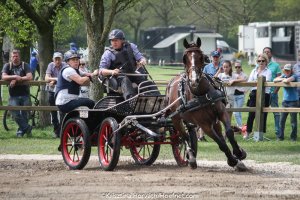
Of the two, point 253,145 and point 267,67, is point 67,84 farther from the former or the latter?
point 267,67

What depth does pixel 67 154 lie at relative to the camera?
14.2m

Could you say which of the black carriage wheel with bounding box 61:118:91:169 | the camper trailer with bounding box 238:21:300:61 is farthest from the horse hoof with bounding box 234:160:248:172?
the camper trailer with bounding box 238:21:300:61

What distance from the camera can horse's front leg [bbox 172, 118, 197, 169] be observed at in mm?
12742

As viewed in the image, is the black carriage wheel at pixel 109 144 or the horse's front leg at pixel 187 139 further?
the black carriage wheel at pixel 109 144

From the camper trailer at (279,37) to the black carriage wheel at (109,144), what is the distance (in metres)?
45.2

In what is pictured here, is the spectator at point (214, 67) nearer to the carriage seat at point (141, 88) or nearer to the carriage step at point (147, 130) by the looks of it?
the carriage seat at point (141, 88)

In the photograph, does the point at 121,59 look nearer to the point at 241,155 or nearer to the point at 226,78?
the point at 241,155

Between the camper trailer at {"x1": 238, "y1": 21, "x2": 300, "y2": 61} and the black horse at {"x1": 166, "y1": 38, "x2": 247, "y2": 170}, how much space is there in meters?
45.8

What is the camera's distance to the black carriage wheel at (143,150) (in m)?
13.6

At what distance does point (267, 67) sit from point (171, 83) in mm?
7139

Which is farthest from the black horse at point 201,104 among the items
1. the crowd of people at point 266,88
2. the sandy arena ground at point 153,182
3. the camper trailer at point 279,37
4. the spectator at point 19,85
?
the camper trailer at point 279,37

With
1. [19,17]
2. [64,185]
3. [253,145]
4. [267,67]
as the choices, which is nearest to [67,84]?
[64,185]

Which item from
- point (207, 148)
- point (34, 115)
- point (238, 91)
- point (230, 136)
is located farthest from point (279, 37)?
point (230, 136)

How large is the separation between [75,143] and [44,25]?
859 cm
